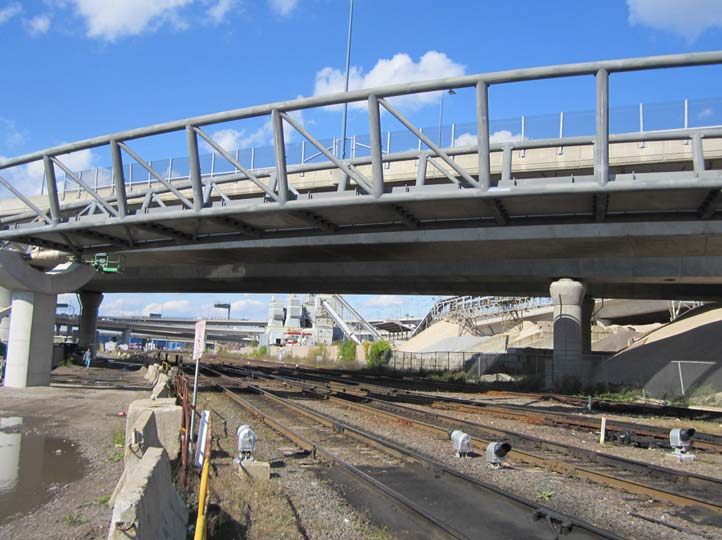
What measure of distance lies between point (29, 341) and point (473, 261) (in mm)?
21032

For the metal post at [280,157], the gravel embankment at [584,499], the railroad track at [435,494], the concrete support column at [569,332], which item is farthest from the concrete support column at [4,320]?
the gravel embankment at [584,499]

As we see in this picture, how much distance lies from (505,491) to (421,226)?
→ 9.87 meters

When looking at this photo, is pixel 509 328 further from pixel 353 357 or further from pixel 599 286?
pixel 599 286

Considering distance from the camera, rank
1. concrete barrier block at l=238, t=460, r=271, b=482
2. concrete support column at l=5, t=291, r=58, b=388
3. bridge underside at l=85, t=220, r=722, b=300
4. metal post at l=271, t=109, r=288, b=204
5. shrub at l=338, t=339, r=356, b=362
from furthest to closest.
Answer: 1. shrub at l=338, t=339, r=356, b=362
2. concrete support column at l=5, t=291, r=58, b=388
3. bridge underside at l=85, t=220, r=722, b=300
4. metal post at l=271, t=109, r=288, b=204
5. concrete barrier block at l=238, t=460, r=271, b=482

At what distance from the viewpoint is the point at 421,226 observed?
59.4 ft

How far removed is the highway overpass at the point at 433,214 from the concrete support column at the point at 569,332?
0.25 feet

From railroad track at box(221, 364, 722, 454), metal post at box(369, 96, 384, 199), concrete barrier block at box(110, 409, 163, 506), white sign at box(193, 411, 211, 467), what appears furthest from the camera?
metal post at box(369, 96, 384, 199)

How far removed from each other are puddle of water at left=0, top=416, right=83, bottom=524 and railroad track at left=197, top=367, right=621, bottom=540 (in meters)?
4.57

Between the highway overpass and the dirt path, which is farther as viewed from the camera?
the highway overpass

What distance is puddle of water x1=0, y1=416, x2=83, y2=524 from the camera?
8922 millimetres

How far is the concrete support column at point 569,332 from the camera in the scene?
31.3m

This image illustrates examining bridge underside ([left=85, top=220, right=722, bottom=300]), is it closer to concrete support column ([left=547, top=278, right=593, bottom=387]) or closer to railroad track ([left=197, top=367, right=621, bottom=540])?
concrete support column ([left=547, top=278, right=593, bottom=387])

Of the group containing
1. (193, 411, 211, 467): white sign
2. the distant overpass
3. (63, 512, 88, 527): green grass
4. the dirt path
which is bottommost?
the dirt path

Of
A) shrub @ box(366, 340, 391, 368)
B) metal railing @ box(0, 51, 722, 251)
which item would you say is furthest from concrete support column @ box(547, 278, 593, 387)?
shrub @ box(366, 340, 391, 368)
